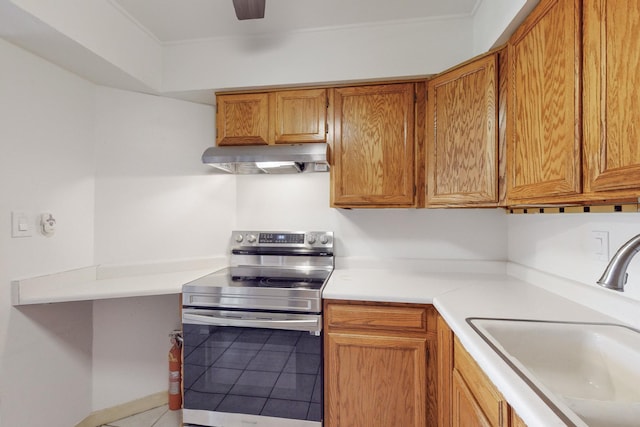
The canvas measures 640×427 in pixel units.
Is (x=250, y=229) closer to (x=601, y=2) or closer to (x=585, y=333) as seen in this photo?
(x=585, y=333)

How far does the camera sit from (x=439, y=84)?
1.61 meters

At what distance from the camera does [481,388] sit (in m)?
0.89

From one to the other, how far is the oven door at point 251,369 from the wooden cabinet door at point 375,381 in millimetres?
86

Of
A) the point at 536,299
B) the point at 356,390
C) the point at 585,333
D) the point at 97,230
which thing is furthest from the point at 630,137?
the point at 97,230

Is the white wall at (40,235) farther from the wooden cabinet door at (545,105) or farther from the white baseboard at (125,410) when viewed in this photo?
the wooden cabinet door at (545,105)

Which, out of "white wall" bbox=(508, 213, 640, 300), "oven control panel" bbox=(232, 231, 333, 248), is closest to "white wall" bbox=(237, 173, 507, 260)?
"oven control panel" bbox=(232, 231, 333, 248)

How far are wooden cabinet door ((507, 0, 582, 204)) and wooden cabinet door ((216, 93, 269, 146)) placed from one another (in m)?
1.32

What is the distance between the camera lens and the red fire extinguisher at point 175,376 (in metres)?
1.86

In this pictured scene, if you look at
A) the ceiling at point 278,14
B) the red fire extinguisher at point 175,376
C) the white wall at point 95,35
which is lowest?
the red fire extinguisher at point 175,376

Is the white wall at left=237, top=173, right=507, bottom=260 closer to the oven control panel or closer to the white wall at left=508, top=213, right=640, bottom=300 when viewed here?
the oven control panel

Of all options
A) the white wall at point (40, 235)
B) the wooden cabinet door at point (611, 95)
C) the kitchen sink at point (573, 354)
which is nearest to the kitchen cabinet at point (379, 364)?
the kitchen sink at point (573, 354)

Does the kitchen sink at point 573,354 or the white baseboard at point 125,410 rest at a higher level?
the kitchen sink at point 573,354

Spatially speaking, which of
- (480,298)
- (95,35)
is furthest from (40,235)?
(480,298)

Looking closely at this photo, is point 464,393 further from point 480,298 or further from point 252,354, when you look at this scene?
point 252,354
